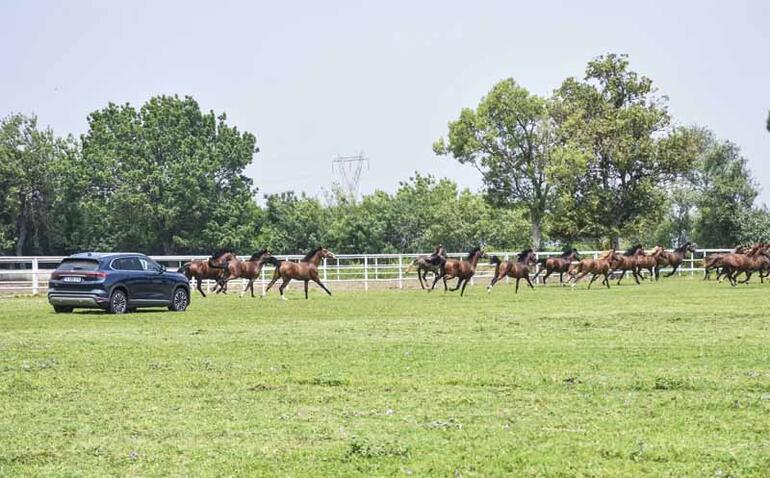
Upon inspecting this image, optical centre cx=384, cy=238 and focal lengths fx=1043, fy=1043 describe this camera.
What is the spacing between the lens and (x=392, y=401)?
10.0 meters

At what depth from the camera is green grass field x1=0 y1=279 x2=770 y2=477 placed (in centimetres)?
739

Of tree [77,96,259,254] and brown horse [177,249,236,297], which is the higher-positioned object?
A: tree [77,96,259,254]

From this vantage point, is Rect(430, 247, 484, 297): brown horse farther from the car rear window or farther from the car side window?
the car rear window

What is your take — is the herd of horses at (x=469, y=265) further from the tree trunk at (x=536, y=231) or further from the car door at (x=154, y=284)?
the tree trunk at (x=536, y=231)

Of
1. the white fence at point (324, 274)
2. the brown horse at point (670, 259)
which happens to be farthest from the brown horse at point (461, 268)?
the brown horse at point (670, 259)

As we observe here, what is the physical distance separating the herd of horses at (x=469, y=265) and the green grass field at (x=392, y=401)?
15.6 metres

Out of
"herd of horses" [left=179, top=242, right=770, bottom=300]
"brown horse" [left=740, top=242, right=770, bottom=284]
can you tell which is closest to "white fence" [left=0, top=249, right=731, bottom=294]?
"herd of horses" [left=179, top=242, right=770, bottom=300]

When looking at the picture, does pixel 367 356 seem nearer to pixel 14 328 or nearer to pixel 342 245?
pixel 14 328

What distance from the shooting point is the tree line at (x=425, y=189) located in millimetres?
62250

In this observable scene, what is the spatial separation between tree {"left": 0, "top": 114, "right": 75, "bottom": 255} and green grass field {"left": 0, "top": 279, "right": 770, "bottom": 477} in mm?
61804

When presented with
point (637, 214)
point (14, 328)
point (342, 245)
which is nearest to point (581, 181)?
point (637, 214)

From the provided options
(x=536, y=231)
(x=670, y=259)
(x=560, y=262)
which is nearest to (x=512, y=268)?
(x=560, y=262)

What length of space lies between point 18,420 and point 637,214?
57.2 meters

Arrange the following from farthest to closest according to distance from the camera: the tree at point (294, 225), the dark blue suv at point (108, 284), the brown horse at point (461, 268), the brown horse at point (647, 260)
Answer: the tree at point (294, 225) → the brown horse at point (647, 260) → the brown horse at point (461, 268) → the dark blue suv at point (108, 284)
